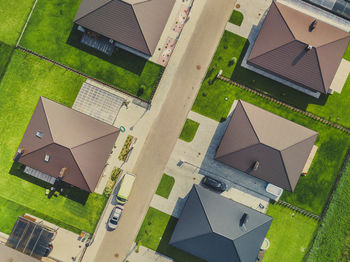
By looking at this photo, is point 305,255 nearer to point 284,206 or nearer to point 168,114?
point 284,206

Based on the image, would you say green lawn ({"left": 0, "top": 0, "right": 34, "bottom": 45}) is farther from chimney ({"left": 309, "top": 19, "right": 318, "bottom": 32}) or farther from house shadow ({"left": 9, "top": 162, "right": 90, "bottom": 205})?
chimney ({"left": 309, "top": 19, "right": 318, "bottom": 32})

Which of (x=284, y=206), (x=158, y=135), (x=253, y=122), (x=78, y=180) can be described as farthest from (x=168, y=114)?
(x=284, y=206)

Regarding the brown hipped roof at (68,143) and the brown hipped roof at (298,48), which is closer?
the brown hipped roof at (68,143)

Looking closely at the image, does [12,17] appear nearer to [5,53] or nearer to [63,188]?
[5,53]

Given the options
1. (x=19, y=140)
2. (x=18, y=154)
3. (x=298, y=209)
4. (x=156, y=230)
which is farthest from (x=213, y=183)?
(x=19, y=140)

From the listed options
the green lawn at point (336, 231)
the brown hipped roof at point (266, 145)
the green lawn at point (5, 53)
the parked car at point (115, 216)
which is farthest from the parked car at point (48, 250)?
the green lawn at point (336, 231)

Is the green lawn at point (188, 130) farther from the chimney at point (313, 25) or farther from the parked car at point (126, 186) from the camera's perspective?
the chimney at point (313, 25)
